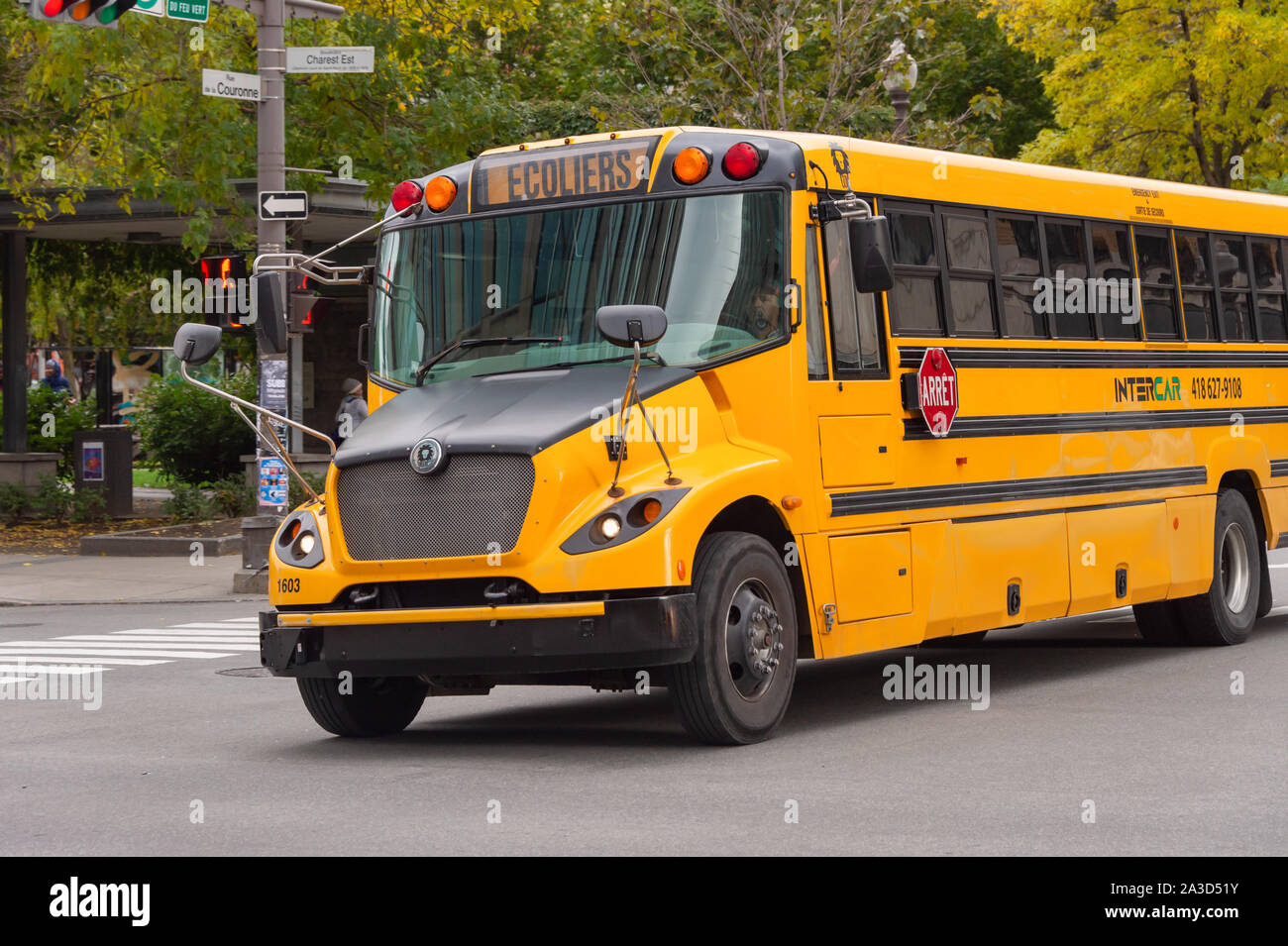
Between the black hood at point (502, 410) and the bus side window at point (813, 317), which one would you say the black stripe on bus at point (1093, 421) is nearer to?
the bus side window at point (813, 317)

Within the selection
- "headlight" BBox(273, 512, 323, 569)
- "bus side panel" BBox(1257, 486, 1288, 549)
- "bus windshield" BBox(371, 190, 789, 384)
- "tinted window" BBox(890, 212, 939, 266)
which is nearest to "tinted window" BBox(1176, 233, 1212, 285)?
"bus side panel" BBox(1257, 486, 1288, 549)

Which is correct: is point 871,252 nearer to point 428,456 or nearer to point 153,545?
point 428,456

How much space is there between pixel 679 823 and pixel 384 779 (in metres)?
1.81

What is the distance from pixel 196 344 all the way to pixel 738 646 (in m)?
3.15

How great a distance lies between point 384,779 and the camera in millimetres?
8602

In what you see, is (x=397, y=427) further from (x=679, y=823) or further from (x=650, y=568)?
(x=679, y=823)

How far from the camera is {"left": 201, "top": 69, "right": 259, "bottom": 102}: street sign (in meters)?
18.5

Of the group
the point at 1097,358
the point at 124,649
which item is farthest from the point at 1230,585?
the point at 124,649

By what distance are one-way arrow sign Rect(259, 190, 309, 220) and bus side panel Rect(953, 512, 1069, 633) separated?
892 cm

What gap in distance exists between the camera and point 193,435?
1177 inches

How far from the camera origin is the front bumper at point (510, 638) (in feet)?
28.5

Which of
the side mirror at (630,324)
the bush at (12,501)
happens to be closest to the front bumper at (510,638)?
the side mirror at (630,324)
